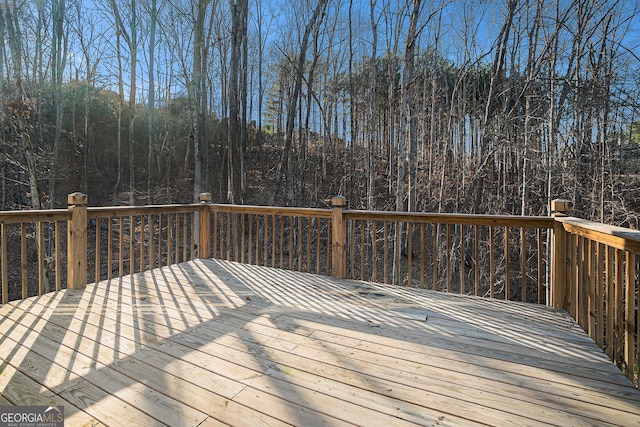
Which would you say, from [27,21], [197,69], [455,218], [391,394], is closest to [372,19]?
[197,69]

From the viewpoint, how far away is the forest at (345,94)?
A: 5.51 metres

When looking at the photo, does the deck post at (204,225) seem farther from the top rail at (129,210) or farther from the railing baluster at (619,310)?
the railing baluster at (619,310)

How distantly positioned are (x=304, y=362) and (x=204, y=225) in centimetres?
321

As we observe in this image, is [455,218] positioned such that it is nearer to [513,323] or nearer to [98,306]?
[513,323]

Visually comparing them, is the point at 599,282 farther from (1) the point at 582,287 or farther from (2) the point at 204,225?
(2) the point at 204,225

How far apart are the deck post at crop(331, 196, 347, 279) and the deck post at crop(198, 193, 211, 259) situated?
1917 millimetres

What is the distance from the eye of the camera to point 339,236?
3625 millimetres

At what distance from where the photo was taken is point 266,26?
30.4 ft

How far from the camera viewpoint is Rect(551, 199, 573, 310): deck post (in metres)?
2.65

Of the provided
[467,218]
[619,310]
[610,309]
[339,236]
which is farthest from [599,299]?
[339,236]

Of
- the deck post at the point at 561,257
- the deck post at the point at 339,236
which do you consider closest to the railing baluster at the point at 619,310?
the deck post at the point at 561,257

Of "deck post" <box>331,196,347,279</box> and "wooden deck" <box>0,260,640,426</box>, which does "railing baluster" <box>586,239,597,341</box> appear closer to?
"wooden deck" <box>0,260,640,426</box>

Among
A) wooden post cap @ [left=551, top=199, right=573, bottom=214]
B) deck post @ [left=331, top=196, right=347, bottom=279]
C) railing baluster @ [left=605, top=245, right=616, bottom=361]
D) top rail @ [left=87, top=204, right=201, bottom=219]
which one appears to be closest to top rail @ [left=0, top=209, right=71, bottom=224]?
top rail @ [left=87, top=204, right=201, bottom=219]

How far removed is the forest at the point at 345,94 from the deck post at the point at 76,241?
475cm
